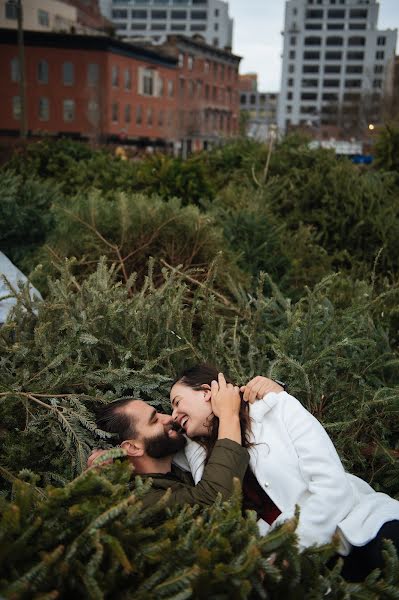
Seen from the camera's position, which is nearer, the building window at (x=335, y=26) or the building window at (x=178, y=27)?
the building window at (x=335, y=26)

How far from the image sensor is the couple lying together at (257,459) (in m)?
2.59

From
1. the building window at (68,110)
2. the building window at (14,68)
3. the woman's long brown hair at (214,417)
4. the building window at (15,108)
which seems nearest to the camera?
the woman's long brown hair at (214,417)

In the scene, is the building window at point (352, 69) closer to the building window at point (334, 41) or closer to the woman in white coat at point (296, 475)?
the building window at point (334, 41)

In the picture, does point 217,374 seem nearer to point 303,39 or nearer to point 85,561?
point 85,561

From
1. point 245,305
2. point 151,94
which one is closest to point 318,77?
point 151,94

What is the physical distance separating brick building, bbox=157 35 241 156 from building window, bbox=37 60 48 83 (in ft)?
48.7

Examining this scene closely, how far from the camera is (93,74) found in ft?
151

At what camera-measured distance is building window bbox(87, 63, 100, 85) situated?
151ft

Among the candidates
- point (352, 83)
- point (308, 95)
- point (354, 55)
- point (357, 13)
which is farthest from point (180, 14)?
point (352, 83)

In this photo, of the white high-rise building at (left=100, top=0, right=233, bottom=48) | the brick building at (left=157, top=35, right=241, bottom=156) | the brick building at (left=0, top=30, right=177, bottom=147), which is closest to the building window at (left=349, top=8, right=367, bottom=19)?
the white high-rise building at (left=100, top=0, right=233, bottom=48)

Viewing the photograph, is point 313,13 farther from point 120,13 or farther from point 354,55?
point 120,13

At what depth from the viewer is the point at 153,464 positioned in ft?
9.66

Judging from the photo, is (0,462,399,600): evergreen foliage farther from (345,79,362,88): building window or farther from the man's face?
(345,79,362,88): building window

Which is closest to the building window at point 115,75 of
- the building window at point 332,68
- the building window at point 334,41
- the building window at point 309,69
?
Result: the building window at point 309,69
